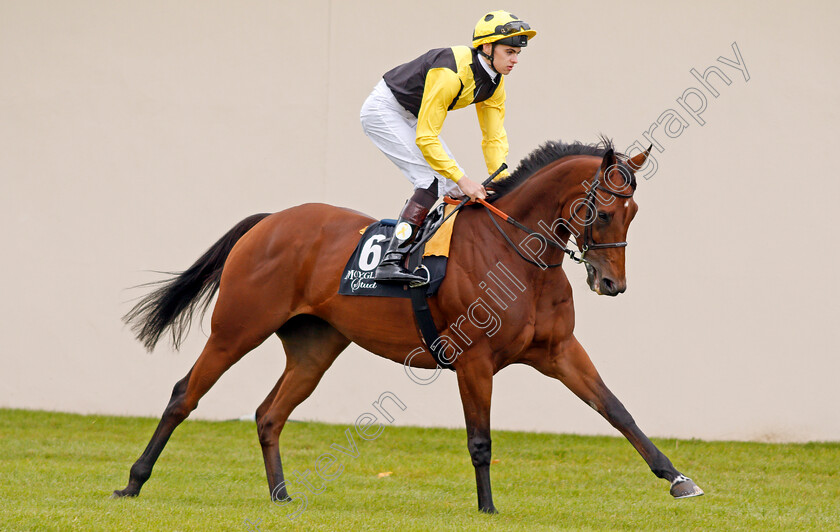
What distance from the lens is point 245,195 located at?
27.4 feet

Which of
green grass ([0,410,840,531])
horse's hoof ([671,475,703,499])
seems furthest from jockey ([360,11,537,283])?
horse's hoof ([671,475,703,499])

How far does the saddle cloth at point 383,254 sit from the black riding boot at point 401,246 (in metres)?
0.04

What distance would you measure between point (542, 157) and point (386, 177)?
12.1 feet

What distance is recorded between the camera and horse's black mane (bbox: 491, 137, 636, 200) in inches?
178

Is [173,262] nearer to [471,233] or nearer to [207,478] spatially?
[207,478]

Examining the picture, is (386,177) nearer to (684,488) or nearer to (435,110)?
(435,110)

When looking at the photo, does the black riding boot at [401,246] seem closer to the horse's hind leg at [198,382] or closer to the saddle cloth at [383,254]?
the saddle cloth at [383,254]

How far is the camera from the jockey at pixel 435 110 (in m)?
4.45

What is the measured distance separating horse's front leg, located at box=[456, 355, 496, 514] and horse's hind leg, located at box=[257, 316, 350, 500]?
112cm

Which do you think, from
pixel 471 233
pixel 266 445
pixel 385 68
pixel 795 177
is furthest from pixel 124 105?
pixel 795 177

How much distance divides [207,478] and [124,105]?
3.99 meters

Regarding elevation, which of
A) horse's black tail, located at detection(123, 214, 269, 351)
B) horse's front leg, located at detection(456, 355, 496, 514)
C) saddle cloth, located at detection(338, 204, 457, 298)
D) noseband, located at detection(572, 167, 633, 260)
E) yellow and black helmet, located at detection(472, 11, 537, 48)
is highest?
yellow and black helmet, located at detection(472, 11, 537, 48)

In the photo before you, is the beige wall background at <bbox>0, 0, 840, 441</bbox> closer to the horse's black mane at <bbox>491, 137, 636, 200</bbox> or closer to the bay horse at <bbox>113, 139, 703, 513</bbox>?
the bay horse at <bbox>113, 139, 703, 513</bbox>

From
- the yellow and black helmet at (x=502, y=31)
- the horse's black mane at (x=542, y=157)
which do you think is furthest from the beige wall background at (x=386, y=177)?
the yellow and black helmet at (x=502, y=31)
